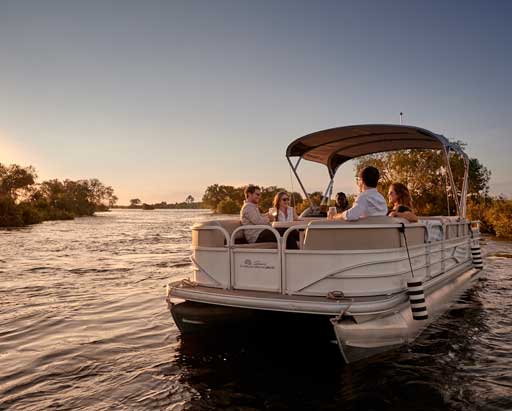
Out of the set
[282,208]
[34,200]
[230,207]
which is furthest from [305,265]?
[230,207]

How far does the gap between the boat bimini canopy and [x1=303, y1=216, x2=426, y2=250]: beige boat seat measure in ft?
9.03

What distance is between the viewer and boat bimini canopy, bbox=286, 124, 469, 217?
7414mm

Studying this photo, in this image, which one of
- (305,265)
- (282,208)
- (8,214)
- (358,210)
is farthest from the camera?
(8,214)

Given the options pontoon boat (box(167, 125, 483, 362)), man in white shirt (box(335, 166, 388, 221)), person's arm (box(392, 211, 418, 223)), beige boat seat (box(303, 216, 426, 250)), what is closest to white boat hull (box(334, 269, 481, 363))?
pontoon boat (box(167, 125, 483, 362))

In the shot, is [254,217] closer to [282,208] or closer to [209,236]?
[209,236]

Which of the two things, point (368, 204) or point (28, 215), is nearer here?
point (368, 204)

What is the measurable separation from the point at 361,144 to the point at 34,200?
67852 millimetres

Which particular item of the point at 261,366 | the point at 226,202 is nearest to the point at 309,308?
the point at 261,366

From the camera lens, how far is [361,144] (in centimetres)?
895

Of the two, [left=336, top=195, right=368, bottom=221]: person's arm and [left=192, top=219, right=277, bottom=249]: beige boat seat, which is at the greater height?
[left=336, top=195, right=368, bottom=221]: person's arm

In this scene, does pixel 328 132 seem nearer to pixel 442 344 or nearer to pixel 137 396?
pixel 442 344

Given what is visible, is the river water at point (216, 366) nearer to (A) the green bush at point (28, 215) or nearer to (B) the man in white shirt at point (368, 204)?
(B) the man in white shirt at point (368, 204)

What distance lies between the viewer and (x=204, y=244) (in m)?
5.76

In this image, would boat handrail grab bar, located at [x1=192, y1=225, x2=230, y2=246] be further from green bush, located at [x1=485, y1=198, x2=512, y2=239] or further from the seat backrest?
green bush, located at [x1=485, y1=198, x2=512, y2=239]
